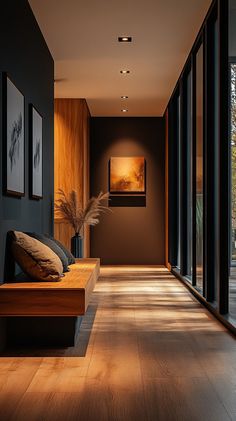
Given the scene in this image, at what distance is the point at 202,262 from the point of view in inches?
243

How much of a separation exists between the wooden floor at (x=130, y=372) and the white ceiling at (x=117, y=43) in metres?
2.50

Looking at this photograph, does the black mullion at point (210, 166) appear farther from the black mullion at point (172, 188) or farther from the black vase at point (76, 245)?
the black mullion at point (172, 188)

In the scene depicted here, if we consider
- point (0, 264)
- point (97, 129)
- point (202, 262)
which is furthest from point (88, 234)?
point (0, 264)

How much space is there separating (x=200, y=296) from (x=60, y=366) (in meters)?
2.77

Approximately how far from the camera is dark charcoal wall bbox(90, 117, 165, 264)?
1095cm

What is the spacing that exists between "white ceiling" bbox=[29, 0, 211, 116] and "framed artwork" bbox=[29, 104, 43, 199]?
857mm

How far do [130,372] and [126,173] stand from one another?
25.2ft

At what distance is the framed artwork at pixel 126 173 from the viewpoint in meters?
10.9

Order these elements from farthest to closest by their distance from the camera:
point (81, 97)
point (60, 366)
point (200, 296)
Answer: point (81, 97) → point (200, 296) → point (60, 366)

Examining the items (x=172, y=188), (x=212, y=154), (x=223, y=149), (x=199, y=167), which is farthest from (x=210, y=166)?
(x=172, y=188)

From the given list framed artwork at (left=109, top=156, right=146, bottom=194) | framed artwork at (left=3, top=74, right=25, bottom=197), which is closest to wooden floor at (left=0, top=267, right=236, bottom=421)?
framed artwork at (left=3, top=74, right=25, bottom=197)

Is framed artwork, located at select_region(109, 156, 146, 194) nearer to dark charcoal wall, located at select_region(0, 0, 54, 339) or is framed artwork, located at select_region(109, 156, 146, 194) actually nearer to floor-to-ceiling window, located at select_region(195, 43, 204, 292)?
dark charcoal wall, located at select_region(0, 0, 54, 339)

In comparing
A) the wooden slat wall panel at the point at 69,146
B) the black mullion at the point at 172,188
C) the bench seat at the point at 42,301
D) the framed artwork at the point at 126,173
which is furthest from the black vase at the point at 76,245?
the bench seat at the point at 42,301

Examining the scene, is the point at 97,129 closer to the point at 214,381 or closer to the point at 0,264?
the point at 0,264
